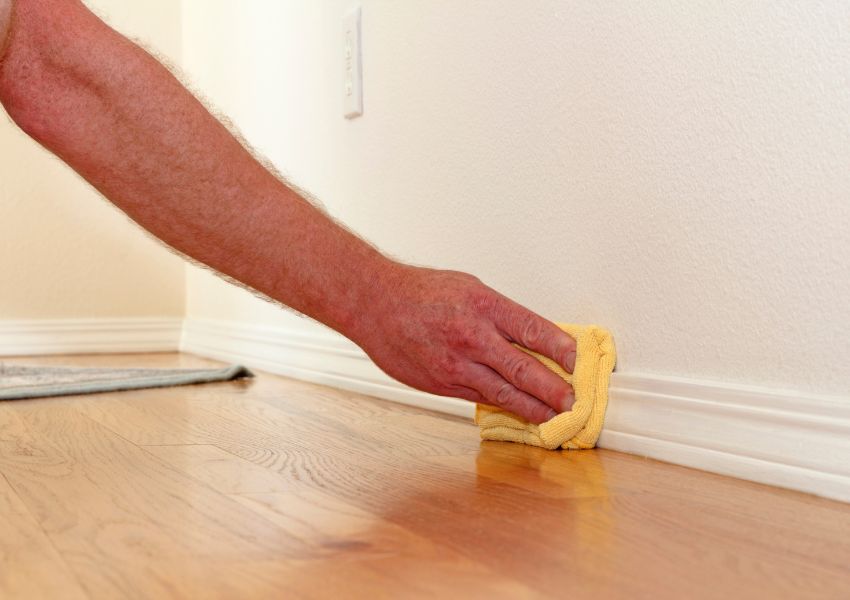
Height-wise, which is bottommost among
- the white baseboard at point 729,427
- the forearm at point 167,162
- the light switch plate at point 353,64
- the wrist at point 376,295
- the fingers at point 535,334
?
the white baseboard at point 729,427

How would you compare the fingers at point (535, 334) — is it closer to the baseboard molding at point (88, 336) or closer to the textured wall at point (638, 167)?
the textured wall at point (638, 167)

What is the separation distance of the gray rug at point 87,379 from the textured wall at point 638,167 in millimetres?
449

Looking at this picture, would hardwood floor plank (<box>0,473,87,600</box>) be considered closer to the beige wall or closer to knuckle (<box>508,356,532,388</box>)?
knuckle (<box>508,356,532,388</box>)

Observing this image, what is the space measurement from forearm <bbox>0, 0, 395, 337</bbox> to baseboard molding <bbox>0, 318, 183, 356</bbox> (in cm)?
194

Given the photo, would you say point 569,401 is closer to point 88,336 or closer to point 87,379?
point 87,379

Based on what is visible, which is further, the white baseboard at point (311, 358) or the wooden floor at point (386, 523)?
the white baseboard at point (311, 358)

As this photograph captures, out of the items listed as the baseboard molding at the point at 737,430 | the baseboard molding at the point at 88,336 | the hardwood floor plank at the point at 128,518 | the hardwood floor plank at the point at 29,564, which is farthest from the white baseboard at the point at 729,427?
the baseboard molding at the point at 88,336

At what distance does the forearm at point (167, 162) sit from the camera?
936 mm

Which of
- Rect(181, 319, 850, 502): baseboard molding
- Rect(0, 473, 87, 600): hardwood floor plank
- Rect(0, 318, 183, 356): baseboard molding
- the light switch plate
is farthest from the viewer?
Rect(0, 318, 183, 356): baseboard molding

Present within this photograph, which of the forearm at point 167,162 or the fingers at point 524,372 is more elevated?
the forearm at point 167,162

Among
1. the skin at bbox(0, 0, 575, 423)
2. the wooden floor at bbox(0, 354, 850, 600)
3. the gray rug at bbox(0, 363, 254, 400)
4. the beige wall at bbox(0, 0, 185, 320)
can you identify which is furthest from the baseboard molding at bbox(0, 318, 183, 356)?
the skin at bbox(0, 0, 575, 423)

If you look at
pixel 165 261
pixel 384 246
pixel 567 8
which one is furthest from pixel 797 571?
pixel 165 261

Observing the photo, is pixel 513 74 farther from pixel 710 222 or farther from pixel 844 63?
pixel 844 63

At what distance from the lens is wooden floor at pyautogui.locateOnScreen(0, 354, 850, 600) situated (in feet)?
1.91
